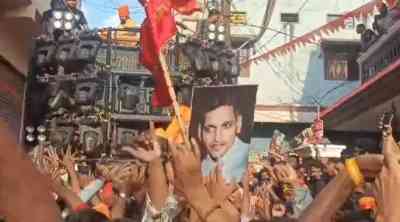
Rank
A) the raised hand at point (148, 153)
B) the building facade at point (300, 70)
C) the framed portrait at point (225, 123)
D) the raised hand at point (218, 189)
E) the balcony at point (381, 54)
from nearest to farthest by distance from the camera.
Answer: the raised hand at point (218, 189) < the raised hand at point (148, 153) < the framed portrait at point (225, 123) < the balcony at point (381, 54) < the building facade at point (300, 70)

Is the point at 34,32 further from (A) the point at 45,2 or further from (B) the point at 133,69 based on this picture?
(B) the point at 133,69

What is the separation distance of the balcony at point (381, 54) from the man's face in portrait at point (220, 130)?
329 inches

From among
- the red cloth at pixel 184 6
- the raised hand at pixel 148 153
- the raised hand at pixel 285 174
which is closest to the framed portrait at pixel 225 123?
the raised hand at pixel 285 174

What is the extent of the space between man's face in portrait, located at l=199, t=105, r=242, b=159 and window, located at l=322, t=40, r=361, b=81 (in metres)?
18.4

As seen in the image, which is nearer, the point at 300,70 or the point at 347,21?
the point at 347,21

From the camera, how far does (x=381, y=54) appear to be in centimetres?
1449

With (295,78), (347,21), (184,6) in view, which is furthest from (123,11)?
(184,6)

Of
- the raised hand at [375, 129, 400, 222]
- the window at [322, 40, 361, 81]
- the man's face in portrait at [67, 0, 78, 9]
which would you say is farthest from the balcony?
the raised hand at [375, 129, 400, 222]

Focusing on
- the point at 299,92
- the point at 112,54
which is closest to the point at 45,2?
the point at 112,54

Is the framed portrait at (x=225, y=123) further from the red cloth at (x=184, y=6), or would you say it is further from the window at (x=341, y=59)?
the window at (x=341, y=59)

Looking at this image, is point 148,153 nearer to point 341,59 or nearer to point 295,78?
point 295,78

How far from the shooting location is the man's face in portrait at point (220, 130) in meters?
5.25

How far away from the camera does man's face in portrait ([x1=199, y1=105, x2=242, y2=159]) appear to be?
525 cm

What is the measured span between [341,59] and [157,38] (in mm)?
17256
